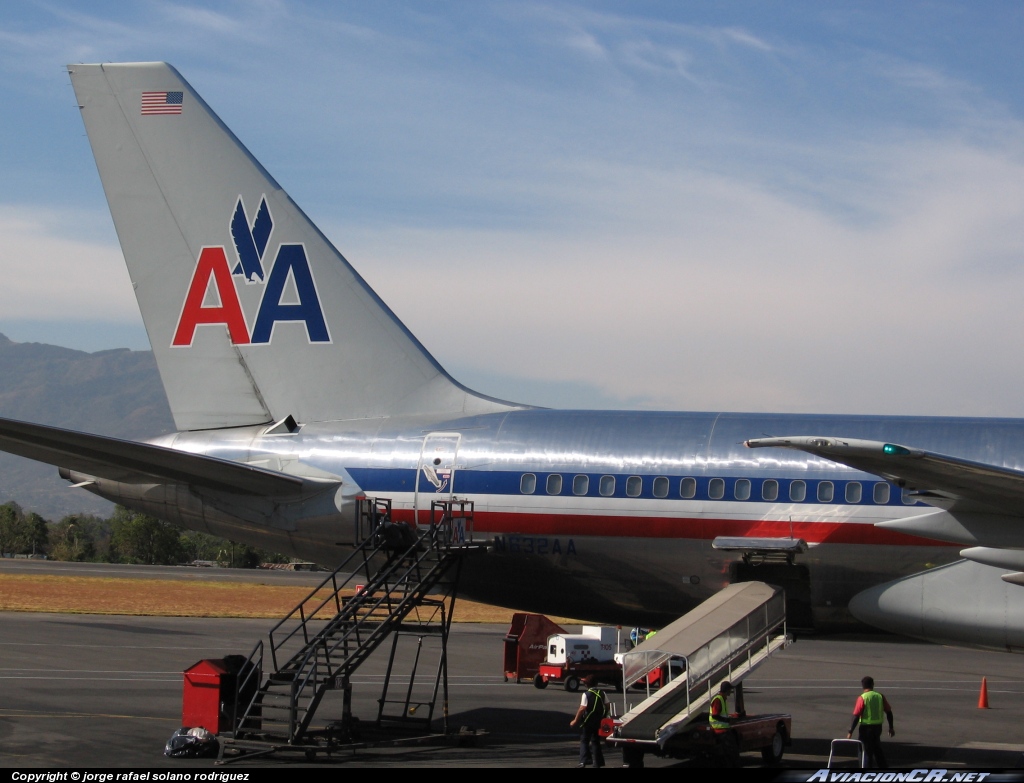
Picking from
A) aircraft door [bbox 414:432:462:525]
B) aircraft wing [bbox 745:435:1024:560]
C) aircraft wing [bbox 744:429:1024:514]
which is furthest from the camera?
aircraft door [bbox 414:432:462:525]

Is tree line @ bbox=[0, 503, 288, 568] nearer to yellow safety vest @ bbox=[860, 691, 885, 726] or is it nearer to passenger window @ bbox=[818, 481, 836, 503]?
passenger window @ bbox=[818, 481, 836, 503]

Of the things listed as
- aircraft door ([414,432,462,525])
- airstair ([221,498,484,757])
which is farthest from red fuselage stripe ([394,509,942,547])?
airstair ([221,498,484,757])

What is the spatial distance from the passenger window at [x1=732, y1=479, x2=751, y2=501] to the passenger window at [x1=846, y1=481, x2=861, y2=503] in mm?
1769

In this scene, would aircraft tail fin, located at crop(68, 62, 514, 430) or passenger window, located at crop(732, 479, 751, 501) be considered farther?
aircraft tail fin, located at crop(68, 62, 514, 430)

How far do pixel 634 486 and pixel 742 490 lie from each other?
2.03 m

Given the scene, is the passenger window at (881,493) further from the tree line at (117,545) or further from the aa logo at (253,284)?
the tree line at (117,545)

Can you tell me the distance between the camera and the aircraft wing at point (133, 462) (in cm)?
2053

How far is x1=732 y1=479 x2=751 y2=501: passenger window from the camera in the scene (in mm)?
22031

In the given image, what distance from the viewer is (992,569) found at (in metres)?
20.8

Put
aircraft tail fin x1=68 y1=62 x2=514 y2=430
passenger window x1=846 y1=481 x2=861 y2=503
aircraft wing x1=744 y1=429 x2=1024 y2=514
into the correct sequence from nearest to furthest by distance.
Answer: aircraft wing x1=744 y1=429 x2=1024 y2=514
passenger window x1=846 y1=481 x2=861 y2=503
aircraft tail fin x1=68 y1=62 x2=514 y2=430

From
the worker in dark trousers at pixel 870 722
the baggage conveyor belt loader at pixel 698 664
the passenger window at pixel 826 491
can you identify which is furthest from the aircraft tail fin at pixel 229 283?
the worker in dark trousers at pixel 870 722

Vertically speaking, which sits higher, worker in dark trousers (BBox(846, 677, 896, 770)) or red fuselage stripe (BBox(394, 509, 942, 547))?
red fuselage stripe (BBox(394, 509, 942, 547))

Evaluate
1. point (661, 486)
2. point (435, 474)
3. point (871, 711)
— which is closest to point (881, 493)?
point (871, 711)

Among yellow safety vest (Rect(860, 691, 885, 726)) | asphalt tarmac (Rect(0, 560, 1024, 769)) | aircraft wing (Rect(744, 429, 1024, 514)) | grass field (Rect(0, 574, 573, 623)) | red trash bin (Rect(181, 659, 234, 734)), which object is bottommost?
grass field (Rect(0, 574, 573, 623))
